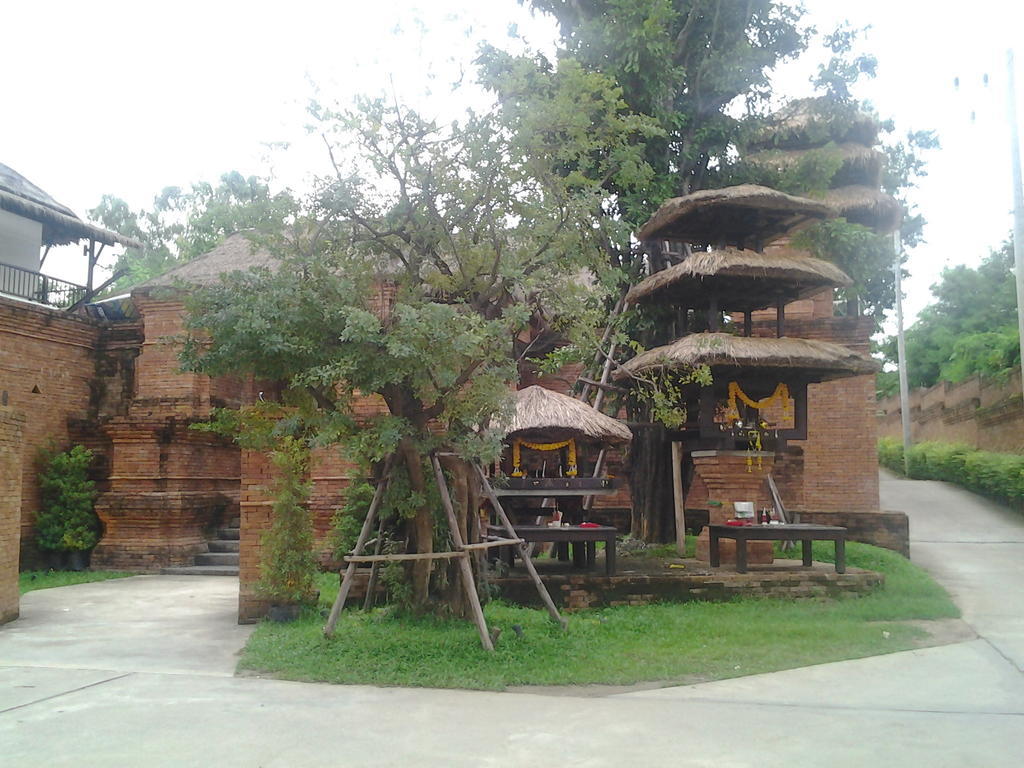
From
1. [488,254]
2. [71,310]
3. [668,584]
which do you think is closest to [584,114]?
[488,254]

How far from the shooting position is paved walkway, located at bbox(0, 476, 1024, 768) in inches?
194

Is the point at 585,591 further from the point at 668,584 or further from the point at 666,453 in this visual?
the point at 666,453

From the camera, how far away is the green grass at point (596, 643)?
6930 millimetres

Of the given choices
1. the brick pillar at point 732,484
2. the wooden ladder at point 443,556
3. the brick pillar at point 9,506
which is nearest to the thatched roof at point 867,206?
the brick pillar at point 732,484

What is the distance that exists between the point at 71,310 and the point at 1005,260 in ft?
89.1

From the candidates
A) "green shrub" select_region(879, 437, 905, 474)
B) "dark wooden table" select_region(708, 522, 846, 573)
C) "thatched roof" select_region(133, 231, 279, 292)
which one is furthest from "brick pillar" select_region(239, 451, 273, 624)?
"green shrub" select_region(879, 437, 905, 474)

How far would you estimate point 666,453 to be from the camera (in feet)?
48.7

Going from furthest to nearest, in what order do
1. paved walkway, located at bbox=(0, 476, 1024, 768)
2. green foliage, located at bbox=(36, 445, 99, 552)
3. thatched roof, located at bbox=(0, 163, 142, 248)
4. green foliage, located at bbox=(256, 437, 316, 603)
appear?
thatched roof, located at bbox=(0, 163, 142, 248) → green foliage, located at bbox=(36, 445, 99, 552) → green foliage, located at bbox=(256, 437, 316, 603) → paved walkway, located at bbox=(0, 476, 1024, 768)

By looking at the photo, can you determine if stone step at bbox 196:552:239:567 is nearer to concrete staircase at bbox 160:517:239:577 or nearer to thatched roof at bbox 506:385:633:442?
concrete staircase at bbox 160:517:239:577

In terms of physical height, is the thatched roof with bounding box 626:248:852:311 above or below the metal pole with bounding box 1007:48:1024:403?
below

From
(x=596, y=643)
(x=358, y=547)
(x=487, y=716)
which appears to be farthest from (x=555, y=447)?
(x=487, y=716)

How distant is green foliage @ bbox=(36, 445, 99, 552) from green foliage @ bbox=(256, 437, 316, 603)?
6.96 meters

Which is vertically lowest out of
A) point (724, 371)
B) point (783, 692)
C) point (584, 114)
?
point (783, 692)

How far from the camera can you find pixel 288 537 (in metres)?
9.09
